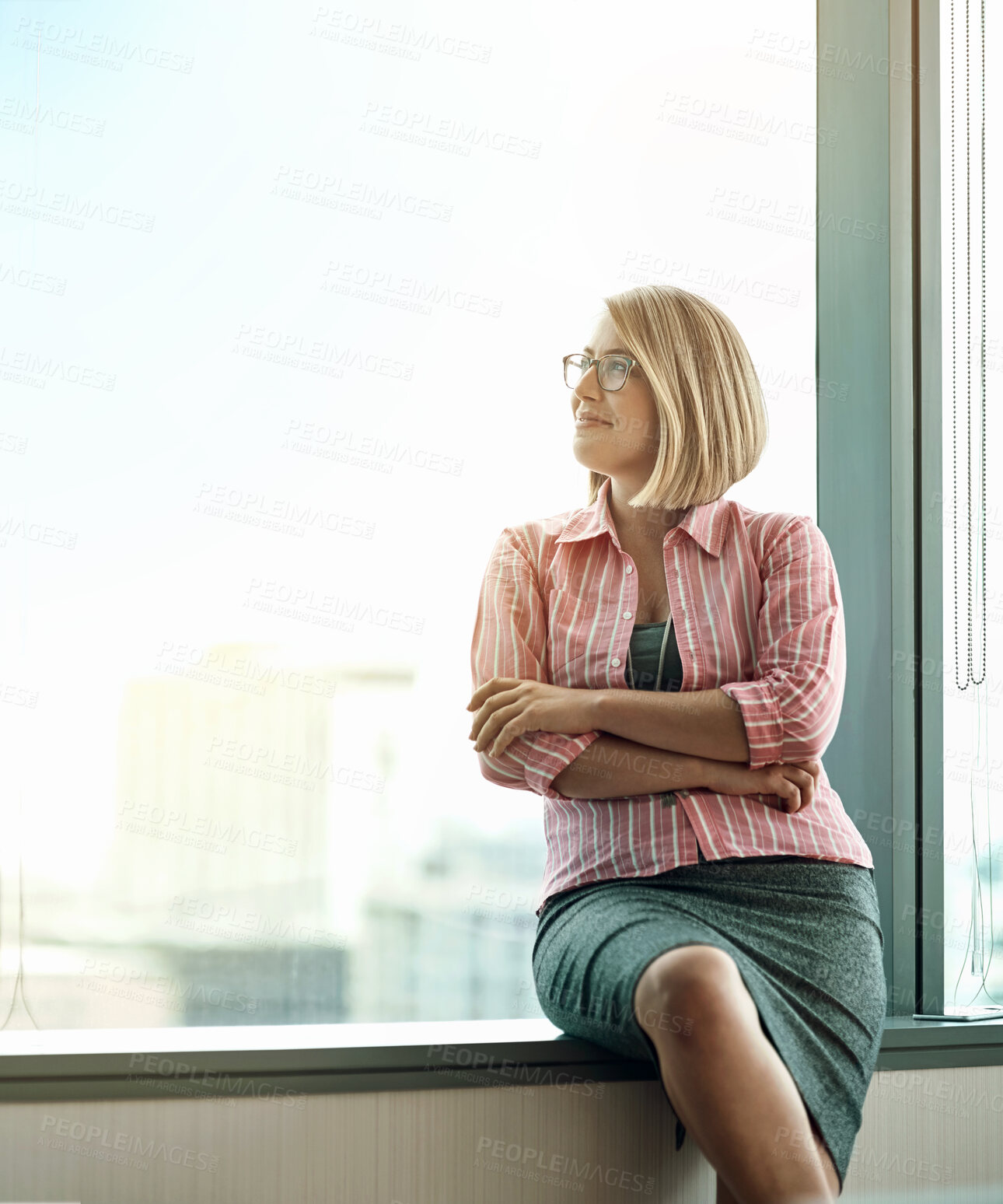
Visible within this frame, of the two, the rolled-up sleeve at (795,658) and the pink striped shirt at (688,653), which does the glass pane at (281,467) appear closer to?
the pink striped shirt at (688,653)

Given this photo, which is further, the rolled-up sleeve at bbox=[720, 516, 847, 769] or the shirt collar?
the shirt collar

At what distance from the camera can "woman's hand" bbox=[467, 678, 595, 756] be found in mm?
Result: 1382

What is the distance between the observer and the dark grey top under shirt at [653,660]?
1480 mm

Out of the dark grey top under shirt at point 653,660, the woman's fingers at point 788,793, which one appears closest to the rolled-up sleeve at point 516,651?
the dark grey top under shirt at point 653,660

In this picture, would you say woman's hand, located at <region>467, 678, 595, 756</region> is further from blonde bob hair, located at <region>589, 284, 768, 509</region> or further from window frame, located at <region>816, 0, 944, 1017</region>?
window frame, located at <region>816, 0, 944, 1017</region>

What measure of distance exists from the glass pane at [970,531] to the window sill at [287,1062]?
698 mm

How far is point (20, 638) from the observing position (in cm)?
155

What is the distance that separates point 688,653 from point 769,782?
0.66 ft

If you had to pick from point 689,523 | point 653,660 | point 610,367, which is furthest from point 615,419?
point 653,660

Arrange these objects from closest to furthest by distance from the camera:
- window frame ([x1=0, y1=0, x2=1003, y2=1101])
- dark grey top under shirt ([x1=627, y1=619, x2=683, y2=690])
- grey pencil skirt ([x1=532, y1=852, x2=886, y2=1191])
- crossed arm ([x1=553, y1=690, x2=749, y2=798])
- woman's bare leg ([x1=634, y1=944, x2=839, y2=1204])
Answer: woman's bare leg ([x1=634, y1=944, x2=839, y2=1204]), grey pencil skirt ([x1=532, y1=852, x2=886, y2=1191]), crossed arm ([x1=553, y1=690, x2=749, y2=798]), dark grey top under shirt ([x1=627, y1=619, x2=683, y2=690]), window frame ([x1=0, y1=0, x2=1003, y2=1101])

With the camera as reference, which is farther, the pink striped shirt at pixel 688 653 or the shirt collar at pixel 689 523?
the shirt collar at pixel 689 523

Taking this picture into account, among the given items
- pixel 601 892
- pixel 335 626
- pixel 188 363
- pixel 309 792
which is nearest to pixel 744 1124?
pixel 601 892

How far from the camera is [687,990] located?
1146mm

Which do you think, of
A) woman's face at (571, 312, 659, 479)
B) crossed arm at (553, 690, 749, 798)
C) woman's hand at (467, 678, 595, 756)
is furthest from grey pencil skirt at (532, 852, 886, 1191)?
woman's face at (571, 312, 659, 479)
